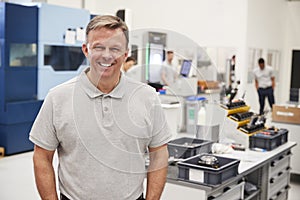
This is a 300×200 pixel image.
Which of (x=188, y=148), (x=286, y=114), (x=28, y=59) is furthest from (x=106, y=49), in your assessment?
(x=286, y=114)

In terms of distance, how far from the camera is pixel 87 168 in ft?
4.49

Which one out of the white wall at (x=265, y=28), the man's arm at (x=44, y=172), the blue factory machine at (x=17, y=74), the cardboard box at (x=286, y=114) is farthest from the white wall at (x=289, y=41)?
the man's arm at (x=44, y=172)

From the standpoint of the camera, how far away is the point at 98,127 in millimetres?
1364

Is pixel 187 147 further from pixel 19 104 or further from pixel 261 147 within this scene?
pixel 19 104

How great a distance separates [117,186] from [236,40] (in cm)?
629

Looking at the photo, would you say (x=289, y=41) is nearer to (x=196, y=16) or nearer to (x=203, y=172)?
(x=196, y=16)

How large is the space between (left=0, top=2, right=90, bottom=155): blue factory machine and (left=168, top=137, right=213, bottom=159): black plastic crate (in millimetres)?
1818

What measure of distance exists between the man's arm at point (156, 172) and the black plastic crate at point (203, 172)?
2.35 ft

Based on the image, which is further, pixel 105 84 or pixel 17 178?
pixel 17 178

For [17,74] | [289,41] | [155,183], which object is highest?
[289,41]

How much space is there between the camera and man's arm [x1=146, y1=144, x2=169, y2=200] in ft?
4.89

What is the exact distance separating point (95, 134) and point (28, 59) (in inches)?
110

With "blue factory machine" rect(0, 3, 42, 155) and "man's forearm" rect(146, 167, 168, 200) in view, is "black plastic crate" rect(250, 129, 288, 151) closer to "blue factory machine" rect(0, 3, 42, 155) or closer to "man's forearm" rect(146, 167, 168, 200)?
"man's forearm" rect(146, 167, 168, 200)

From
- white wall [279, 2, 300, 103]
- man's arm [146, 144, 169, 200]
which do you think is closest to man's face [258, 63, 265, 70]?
white wall [279, 2, 300, 103]
